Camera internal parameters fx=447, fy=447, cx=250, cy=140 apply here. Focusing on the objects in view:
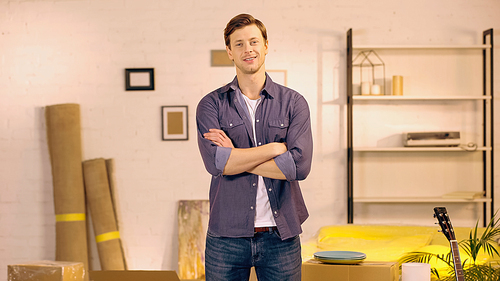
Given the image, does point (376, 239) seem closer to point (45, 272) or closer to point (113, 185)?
point (45, 272)

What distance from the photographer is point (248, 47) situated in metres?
1.65

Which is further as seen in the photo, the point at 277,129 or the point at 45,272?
the point at 45,272

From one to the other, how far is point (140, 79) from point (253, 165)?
2.70 metres

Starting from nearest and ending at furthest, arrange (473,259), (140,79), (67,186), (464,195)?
(473,259) < (464,195) < (67,186) < (140,79)

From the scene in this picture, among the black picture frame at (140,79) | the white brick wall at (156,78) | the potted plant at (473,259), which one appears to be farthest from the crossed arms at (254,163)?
the black picture frame at (140,79)

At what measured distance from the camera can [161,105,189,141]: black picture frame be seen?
4.07 m

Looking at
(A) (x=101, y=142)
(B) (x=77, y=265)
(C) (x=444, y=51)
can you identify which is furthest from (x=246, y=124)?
(C) (x=444, y=51)

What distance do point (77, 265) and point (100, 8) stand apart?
2590 mm

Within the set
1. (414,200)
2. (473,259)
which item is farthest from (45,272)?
(414,200)

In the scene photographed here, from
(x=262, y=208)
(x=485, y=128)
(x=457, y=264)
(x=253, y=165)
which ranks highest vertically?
(x=485, y=128)

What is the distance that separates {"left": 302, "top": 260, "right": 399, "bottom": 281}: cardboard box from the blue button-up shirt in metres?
0.41

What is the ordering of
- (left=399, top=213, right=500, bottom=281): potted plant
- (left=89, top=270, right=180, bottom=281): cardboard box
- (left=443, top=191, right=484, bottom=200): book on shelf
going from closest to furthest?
(left=399, top=213, right=500, bottom=281): potted plant, (left=89, top=270, right=180, bottom=281): cardboard box, (left=443, top=191, right=484, bottom=200): book on shelf

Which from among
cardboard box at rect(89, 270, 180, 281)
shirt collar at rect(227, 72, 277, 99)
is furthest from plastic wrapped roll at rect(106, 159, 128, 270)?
shirt collar at rect(227, 72, 277, 99)

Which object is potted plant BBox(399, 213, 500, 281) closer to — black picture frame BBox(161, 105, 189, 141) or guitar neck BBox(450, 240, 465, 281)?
guitar neck BBox(450, 240, 465, 281)
